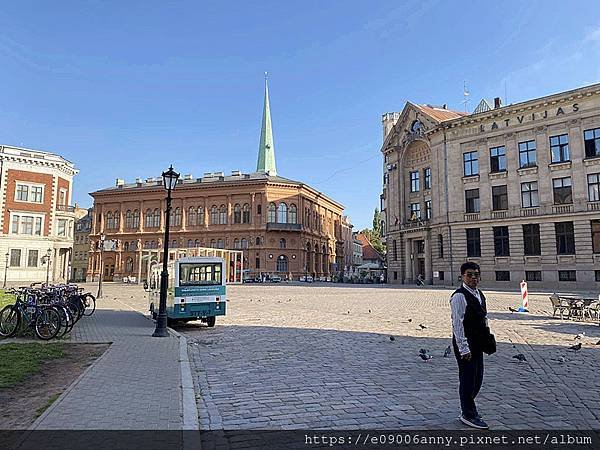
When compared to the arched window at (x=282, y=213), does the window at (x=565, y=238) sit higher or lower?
lower

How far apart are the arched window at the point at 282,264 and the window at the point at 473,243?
36.4 meters

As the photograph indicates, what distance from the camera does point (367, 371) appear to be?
8680 mm

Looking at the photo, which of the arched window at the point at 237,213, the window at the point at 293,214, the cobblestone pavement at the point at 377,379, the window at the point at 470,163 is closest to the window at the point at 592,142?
the window at the point at 470,163

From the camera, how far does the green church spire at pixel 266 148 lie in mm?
103562

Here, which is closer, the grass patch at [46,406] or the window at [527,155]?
the grass patch at [46,406]

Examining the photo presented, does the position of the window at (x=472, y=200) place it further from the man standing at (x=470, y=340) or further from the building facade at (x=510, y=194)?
the man standing at (x=470, y=340)

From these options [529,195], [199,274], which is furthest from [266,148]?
[199,274]

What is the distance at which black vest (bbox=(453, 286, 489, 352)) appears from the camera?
18.1 feet

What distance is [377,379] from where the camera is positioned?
26.3 feet

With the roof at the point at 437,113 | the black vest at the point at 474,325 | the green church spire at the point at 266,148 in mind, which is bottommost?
the black vest at the point at 474,325

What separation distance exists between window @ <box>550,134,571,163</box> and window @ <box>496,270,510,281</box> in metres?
11.3

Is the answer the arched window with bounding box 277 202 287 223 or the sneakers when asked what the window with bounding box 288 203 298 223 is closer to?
the arched window with bounding box 277 202 287 223

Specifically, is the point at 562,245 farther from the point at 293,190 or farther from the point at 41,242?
the point at 41,242

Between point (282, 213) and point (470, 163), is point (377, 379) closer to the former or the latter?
point (470, 163)
